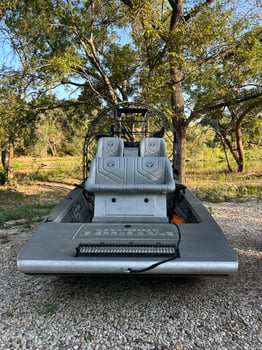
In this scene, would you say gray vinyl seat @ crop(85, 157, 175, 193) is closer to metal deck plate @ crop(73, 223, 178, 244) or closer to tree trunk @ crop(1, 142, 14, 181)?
metal deck plate @ crop(73, 223, 178, 244)

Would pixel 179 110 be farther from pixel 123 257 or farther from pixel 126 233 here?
pixel 123 257

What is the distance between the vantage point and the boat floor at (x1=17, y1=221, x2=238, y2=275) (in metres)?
2.17

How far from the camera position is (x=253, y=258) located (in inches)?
138

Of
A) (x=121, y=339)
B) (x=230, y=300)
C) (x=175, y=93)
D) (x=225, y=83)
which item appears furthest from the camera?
(x=175, y=93)

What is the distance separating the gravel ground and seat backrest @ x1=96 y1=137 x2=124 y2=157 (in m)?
1.98

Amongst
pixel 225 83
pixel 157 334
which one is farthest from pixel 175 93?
pixel 157 334

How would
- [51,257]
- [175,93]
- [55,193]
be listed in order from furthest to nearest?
[55,193]
[175,93]
[51,257]

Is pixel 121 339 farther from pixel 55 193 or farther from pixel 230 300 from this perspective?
pixel 55 193

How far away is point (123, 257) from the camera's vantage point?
2.23 metres

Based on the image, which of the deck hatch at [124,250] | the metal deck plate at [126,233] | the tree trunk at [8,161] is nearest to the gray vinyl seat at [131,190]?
the metal deck plate at [126,233]

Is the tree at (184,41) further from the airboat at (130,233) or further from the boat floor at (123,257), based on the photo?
the boat floor at (123,257)

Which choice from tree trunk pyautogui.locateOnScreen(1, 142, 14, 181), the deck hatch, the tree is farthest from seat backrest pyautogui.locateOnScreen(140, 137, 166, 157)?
tree trunk pyautogui.locateOnScreen(1, 142, 14, 181)

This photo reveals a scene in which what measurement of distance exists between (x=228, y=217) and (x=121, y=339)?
159 inches

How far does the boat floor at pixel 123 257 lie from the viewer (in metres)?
2.17
